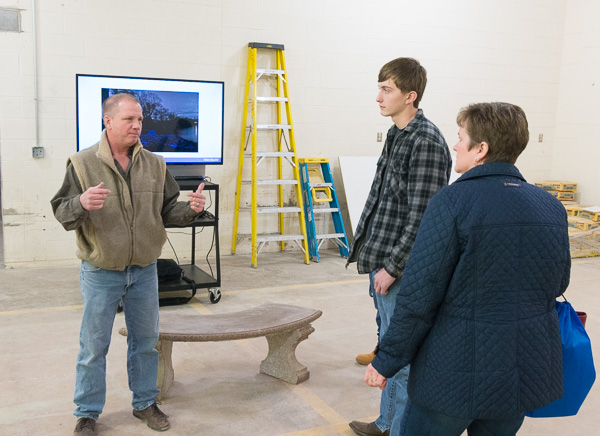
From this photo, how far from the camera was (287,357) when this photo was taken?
12.6 feet

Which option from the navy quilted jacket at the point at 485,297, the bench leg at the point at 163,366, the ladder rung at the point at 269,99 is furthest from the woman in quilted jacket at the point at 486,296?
the ladder rung at the point at 269,99

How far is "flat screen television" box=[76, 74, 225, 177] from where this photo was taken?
5480 mm

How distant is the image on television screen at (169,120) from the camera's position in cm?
568

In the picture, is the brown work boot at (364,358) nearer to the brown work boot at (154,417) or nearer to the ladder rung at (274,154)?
the brown work boot at (154,417)

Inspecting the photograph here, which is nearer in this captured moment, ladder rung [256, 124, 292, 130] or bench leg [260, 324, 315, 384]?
bench leg [260, 324, 315, 384]

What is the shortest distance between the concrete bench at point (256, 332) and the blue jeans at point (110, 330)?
19cm

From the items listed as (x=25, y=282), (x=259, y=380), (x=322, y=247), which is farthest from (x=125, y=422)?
(x=322, y=247)

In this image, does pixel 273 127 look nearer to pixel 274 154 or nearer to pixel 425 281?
pixel 274 154

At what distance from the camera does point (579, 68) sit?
920cm

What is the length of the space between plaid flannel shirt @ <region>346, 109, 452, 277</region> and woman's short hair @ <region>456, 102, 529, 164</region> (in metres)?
0.79

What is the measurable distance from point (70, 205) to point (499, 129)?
1881 mm

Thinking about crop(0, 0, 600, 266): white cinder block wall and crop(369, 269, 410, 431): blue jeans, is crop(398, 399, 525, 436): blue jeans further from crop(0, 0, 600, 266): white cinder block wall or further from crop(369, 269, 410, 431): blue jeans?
crop(0, 0, 600, 266): white cinder block wall

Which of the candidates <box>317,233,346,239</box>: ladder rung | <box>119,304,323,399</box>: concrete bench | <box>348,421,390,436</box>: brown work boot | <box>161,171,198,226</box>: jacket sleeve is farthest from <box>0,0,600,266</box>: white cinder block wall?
<box>348,421,390,436</box>: brown work boot

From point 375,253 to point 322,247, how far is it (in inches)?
208
